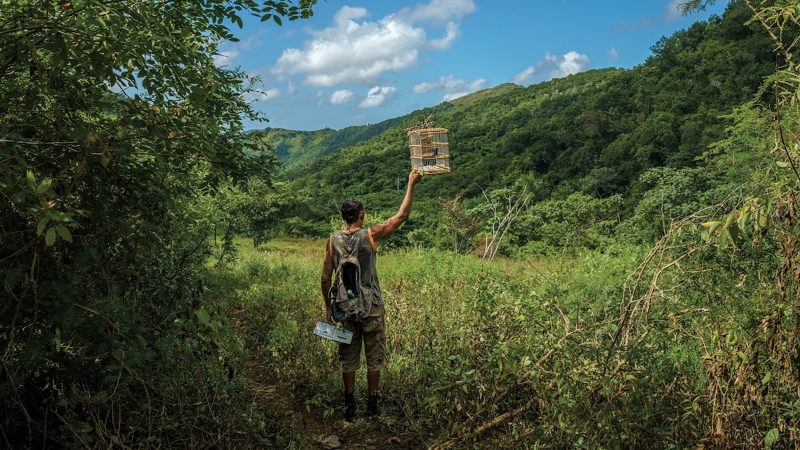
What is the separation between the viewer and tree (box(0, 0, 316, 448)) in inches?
96.7

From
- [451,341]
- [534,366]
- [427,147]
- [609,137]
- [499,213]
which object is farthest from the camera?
[609,137]

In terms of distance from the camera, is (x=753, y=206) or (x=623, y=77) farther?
(x=623, y=77)

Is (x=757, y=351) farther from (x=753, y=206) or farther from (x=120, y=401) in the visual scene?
(x=120, y=401)

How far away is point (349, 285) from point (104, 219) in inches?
79.7

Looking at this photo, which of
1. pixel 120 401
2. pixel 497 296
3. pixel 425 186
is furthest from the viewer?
pixel 425 186

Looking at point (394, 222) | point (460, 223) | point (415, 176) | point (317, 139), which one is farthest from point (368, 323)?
point (317, 139)

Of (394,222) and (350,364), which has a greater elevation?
(394,222)

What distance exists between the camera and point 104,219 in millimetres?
3066

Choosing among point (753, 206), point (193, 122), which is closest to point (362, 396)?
point (193, 122)

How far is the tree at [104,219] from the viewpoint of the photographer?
2.46 meters

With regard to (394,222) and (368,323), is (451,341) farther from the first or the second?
(394,222)

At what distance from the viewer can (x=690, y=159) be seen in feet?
145

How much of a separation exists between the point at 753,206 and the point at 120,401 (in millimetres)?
3721

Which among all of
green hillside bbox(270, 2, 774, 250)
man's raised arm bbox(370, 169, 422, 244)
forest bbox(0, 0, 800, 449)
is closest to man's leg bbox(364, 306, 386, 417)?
forest bbox(0, 0, 800, 449)
